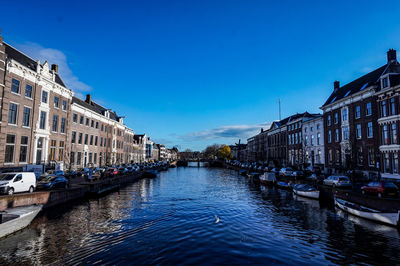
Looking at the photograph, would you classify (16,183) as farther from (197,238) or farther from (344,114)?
(344,114)

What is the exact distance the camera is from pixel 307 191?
30719mm

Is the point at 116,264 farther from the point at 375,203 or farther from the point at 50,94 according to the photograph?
the point at 50,94

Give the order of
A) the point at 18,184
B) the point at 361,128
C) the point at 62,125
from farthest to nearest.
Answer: the point at 62,125 < the point at 361,128 < the point at 18,184

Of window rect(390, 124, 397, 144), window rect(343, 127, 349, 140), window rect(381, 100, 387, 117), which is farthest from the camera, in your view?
window rect(343, 127, 349, 140)

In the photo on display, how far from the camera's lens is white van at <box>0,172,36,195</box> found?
18.9m

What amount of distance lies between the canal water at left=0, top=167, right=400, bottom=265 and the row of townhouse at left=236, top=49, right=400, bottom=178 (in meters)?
18.3

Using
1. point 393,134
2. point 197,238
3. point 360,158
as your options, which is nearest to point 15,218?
point 197,238

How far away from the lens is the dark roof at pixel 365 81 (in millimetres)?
37000

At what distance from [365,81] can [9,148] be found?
62570mm

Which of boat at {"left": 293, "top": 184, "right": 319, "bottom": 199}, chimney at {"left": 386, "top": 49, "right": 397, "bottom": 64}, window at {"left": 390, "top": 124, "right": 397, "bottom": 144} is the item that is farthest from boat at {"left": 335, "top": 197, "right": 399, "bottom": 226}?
chimney at {"left": 386, "top": 49, "right": 397, "bottom": 64}

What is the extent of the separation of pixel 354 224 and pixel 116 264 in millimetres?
18669

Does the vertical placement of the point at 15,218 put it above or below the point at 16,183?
below

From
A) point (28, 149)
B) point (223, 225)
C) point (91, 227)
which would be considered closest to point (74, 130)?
point (28, 149)

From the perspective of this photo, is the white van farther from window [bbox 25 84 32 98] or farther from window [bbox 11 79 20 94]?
window [bbox 25 84 32 98]
